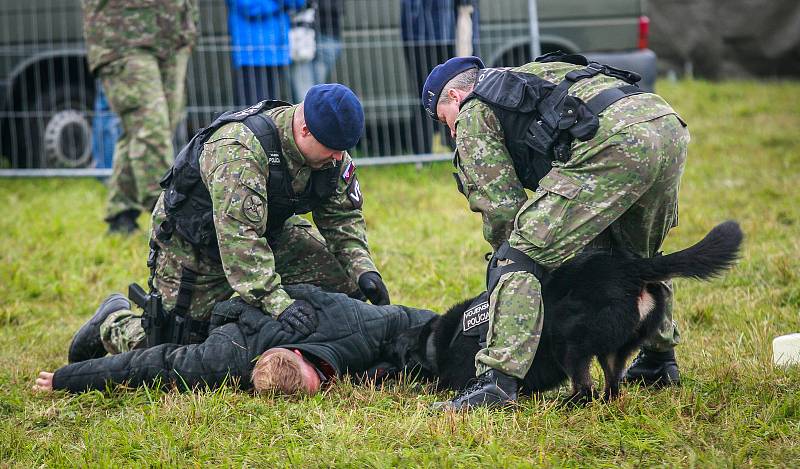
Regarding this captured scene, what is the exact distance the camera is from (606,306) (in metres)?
3.27

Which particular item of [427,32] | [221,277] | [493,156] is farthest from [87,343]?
[427,32]

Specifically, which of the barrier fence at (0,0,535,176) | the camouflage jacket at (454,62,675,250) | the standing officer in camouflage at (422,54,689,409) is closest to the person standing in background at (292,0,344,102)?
the barrier fence at (0,0,535,176)

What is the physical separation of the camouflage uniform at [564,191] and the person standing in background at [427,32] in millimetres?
4485

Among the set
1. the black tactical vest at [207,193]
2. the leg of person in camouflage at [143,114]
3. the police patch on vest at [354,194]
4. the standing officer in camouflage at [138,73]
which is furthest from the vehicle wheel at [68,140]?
the police patch on vest at [354,194]

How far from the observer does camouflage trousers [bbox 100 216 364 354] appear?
14.2 ft

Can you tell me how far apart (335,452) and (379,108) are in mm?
5315

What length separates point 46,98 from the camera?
812cm

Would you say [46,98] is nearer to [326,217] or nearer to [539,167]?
[326,217]

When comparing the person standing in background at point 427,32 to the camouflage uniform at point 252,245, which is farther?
the person standing in background at point 427,32

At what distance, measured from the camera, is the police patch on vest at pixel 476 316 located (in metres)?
3.58

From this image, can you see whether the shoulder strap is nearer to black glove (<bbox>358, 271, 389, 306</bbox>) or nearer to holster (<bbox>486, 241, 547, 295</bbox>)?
black glove (<bbox>358, 271, 389, 306</bbox>)

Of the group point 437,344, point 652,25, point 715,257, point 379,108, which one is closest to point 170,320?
point 437,344

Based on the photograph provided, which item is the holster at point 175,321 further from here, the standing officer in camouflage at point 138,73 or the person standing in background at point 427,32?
the person standing in background at point 427,32

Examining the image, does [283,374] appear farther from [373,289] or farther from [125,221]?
[125,221]
